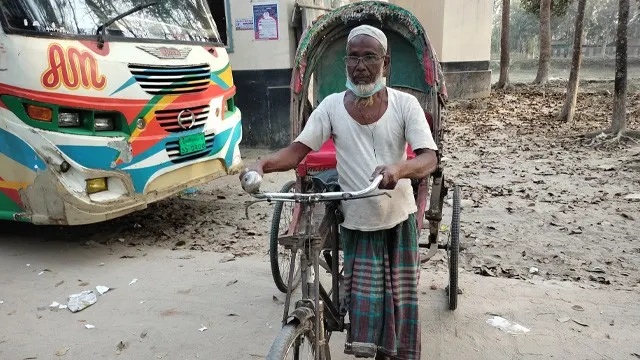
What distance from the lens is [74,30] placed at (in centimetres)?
427

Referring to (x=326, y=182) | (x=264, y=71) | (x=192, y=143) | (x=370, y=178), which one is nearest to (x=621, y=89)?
(x=264, y=71)

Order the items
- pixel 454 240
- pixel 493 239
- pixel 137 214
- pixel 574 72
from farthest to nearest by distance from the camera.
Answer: pixel 574 72, pixel 137 214, pixel 493 239, pixel 454 240

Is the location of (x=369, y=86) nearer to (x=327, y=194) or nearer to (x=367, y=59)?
(x=367, y=59)

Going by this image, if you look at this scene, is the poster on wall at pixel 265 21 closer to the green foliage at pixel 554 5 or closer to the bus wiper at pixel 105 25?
the bus wiper at pixel 105 25

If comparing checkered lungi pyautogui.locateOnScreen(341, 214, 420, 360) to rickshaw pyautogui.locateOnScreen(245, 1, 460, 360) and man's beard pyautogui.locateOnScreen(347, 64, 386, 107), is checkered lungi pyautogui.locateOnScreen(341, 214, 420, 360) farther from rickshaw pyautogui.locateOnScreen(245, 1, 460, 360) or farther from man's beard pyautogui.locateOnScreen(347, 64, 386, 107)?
man's beard pyautogui.locateOnScreen(347, 64, 386, 107)

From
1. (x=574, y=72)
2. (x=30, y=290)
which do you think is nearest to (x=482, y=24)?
(x=574, y=72)

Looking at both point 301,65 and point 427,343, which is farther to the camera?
point 301,65

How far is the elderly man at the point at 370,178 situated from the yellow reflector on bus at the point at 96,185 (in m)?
2.57

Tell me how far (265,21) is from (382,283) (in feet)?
23.0

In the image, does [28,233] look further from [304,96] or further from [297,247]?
[297,247]

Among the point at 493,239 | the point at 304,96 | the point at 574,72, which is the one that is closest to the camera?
the point at 304,96

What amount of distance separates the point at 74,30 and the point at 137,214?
230 centimetres

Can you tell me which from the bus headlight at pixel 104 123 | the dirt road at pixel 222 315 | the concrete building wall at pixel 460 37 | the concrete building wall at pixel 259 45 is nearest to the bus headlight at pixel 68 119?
the bus headlight at pixel 104 123

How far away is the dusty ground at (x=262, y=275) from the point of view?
3.28 meters
